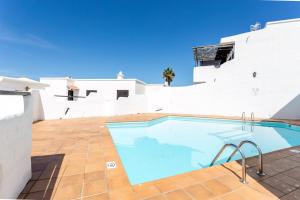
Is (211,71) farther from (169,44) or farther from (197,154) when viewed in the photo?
(197,154)

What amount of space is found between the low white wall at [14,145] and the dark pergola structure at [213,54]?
695 inches

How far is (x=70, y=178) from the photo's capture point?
257 cm

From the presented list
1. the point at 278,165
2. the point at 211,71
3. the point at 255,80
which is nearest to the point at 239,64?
the point at 255,80

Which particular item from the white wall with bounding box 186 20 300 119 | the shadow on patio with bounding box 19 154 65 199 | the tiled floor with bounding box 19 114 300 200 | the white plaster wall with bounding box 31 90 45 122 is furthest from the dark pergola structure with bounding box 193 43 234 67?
the shadow on patio with bounding box 19 154 65 199

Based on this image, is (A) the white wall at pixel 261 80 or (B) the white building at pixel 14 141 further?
(A) the white wall at pixel 261 80

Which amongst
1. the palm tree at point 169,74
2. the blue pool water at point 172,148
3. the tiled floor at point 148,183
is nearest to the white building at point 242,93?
the blue pool water at point 172,148

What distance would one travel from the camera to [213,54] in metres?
19.0

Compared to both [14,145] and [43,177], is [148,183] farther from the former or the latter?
[14,145]

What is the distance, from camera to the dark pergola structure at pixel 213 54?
54.3 ft

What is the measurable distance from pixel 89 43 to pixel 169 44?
44.3ft

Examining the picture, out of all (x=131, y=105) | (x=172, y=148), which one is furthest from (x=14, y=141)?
(x=131, y=105)

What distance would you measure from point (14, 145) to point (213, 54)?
68.2ft

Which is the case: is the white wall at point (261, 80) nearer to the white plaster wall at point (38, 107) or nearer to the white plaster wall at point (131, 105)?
the white plaster wall at point (131, 105)

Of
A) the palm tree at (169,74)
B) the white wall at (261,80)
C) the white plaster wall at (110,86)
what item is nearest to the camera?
the white wall at (261,80)
